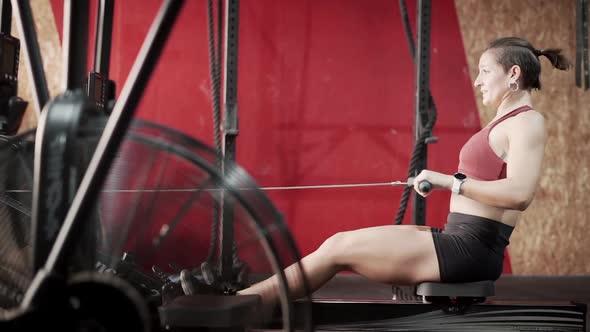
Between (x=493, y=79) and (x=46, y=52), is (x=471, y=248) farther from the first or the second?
(x=46, y=52)

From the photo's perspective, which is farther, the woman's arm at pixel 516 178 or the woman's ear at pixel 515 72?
the woman's ear at pixel 515 72

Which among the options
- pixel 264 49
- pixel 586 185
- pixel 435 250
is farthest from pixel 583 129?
pixel 435 250

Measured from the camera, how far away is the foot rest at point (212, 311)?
853 millimetres

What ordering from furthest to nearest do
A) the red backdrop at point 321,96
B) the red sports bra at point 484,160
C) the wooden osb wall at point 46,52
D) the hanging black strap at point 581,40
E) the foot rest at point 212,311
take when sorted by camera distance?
the red backdrop at point 321,96 < the wooden osb wall at point 46,52 < the hanging black strap at point 581,40 < the red sports bra at point 484,160 < the foot rest at point 212,311

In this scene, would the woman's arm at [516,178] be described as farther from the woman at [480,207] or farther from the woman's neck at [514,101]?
the woman's neck at [514,101]

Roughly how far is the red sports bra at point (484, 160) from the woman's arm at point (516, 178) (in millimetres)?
51

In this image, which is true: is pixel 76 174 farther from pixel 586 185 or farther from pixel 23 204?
pixel 586 185

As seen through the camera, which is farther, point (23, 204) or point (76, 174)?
point (23, 204)

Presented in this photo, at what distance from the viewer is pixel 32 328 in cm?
80

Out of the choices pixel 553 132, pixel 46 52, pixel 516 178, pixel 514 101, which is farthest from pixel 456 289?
pixel 46 52

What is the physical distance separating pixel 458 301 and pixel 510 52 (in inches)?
31.7

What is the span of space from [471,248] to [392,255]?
9.1 inches

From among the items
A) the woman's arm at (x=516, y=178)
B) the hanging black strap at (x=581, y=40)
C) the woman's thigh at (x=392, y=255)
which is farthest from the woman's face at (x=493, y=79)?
the hanging black strap at (x=581, y=40)

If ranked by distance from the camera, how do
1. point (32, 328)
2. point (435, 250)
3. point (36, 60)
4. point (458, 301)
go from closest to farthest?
point (32, 328) < point (36, 60) < point (435, 250) < point (458, 301)
